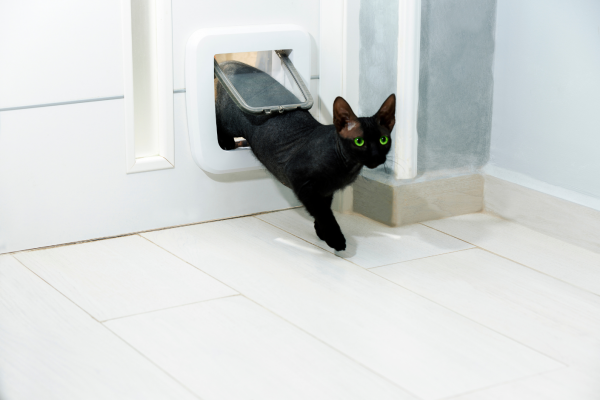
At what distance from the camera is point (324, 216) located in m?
1.38

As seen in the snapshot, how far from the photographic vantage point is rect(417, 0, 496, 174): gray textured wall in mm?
1501

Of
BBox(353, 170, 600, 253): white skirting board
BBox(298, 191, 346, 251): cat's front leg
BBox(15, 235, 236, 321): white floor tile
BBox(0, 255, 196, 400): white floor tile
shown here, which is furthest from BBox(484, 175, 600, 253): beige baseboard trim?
BBox(0, 255, 196, 400): white floor tile

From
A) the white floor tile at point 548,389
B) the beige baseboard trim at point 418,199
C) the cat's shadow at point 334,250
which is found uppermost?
the beige baseboard trim at point 418,199

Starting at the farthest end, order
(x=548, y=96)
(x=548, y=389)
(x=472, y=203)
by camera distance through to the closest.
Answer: (x=472, y=203)
(x=548, y=96)
(x=548, y=389)

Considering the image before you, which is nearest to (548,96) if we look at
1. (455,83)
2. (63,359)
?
(455,83)

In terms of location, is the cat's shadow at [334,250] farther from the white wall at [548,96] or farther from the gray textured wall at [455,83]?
the white wall at [548,96]

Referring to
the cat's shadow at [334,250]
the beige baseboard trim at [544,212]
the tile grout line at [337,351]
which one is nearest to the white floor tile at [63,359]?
the tile grout line at [337,351]

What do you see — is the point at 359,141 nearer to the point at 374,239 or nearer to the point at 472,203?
the point at 374,239

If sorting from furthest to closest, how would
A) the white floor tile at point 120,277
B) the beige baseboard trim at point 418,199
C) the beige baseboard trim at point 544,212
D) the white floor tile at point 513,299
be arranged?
the beige baseboard trim at point 418,199
the beige baseboard trim at point 544,212
the white floor tile at point 120,277
the white floor tile at point 513,299

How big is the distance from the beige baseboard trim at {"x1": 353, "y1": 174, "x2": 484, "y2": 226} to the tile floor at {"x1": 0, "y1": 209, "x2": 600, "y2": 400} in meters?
0.04

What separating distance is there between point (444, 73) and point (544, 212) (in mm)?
371

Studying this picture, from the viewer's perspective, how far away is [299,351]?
1.04 meters

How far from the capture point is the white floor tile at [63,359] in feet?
3.06

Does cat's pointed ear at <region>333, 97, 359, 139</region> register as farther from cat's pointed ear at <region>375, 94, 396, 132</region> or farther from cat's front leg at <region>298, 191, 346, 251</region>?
cat's front leg at <region>298, 191, 346, 251</region>
